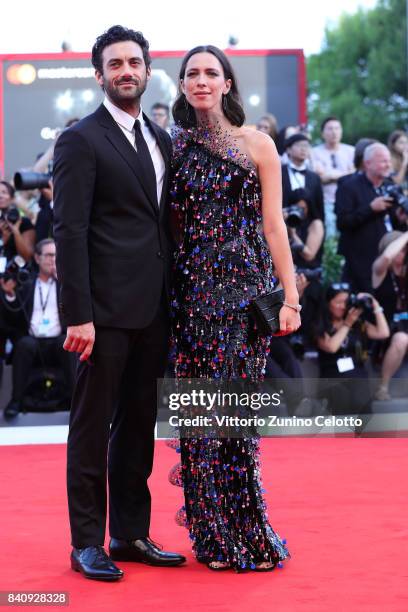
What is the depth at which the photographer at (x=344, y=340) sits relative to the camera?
7.19m

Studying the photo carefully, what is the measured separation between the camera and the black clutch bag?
136 inches

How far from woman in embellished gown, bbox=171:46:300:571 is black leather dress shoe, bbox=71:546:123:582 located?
1.02 feet

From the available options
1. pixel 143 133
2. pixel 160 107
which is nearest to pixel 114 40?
pixel 143 133

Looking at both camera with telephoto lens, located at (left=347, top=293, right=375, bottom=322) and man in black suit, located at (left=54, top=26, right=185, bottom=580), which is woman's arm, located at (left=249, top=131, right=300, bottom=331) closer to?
man in black suit, located at (left=54, top=26, right=185, bottom=580)

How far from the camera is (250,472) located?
353 cm

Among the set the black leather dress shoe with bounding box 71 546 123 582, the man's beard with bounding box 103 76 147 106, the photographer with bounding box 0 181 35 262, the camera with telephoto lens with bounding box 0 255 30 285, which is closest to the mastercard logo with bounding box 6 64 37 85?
the photographer with bounding box 0 181 35 262

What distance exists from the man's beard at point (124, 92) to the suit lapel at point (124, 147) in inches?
2.5

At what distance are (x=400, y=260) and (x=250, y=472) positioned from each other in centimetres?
423

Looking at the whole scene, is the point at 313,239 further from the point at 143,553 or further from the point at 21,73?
the point at 143,553

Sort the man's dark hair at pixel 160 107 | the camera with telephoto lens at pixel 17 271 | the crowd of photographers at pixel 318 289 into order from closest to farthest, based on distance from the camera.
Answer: the crowd of photographers at pixel 318 289 < the camera with telephoto lens at pixel 17 271 < the man's dark hair at pixel 160 107

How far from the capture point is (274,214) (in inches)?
138

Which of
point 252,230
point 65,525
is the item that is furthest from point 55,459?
point 252,230

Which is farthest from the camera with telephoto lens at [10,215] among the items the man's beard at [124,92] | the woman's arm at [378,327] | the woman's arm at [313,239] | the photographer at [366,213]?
the man's beard at [124,92]

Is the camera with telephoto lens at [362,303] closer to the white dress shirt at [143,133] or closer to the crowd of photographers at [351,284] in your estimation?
the crowd of photographers at [351,284]
